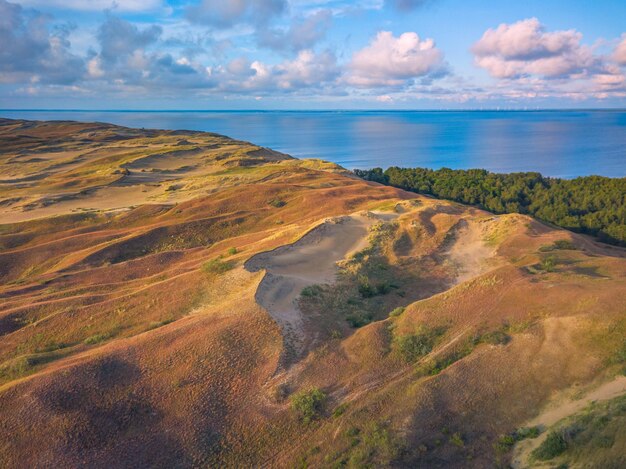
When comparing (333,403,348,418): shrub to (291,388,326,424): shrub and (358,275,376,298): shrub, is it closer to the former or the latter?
(291,388,326,424): shrub

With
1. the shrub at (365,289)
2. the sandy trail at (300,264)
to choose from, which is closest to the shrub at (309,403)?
the sandy trail at (300,264)

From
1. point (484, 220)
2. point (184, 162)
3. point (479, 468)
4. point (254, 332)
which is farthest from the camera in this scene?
point (184, 162)

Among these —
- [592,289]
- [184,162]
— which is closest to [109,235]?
[592,289]

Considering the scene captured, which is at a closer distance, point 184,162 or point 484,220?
point 484,220

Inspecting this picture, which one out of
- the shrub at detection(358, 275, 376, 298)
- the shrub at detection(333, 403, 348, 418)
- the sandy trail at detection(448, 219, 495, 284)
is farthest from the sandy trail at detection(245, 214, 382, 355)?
the sandy trail at detection(448, 219, 495, 284)

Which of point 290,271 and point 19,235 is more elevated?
point 290,271

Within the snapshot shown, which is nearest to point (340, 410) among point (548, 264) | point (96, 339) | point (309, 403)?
point (309, 403)

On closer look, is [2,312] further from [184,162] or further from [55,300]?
[184,162]
